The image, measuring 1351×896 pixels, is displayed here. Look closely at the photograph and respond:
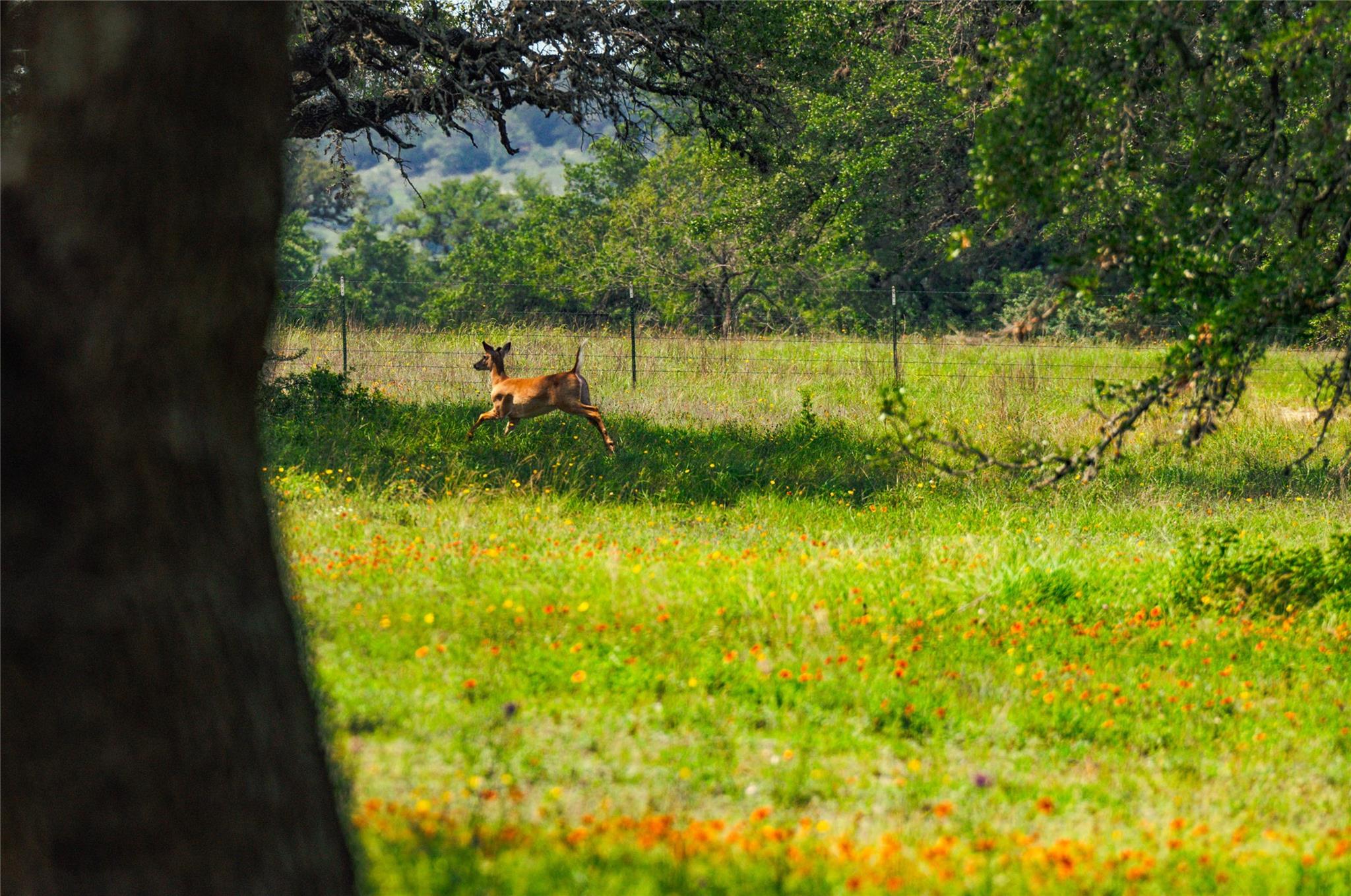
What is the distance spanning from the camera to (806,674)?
20.6ft

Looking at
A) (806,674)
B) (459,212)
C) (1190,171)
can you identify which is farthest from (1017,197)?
(459,212)

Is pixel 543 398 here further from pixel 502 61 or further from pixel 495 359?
pixel 502 61

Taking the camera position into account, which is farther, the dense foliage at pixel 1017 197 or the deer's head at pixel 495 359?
the deer's head at pixel 495 359

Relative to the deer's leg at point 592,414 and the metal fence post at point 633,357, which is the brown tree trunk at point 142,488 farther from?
the metal fence post at point 633,357

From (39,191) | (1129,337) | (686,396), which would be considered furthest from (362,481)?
(1129,337)

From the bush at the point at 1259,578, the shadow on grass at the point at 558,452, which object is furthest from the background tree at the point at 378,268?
the bush at the point at 1259,578

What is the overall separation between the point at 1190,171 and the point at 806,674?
14.2ft

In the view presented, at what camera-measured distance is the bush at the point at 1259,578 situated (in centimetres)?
843

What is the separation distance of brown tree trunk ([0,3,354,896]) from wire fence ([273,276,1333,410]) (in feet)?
41.7

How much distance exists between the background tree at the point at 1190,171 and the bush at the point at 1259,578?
1.49m

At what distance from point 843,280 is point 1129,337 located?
9.46m

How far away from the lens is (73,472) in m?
2.88

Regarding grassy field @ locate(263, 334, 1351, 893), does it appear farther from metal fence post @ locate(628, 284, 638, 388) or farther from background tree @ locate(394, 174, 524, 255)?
background tree @ locate(394, 174, 524, 255)

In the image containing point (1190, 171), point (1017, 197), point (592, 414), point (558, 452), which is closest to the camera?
point (1017, 197)
